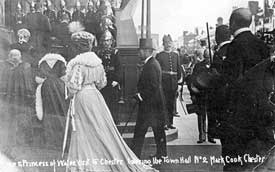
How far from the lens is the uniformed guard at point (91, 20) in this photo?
362 centimetres

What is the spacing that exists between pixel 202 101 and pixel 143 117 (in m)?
0.48

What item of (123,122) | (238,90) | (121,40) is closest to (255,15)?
(238,90)

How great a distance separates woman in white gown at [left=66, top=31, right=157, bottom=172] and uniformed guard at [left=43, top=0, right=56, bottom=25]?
200mm

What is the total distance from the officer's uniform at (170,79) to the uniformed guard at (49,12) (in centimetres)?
87

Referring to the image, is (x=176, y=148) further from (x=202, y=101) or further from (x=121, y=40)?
(x=121, y=40)

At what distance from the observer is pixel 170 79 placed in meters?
3.70

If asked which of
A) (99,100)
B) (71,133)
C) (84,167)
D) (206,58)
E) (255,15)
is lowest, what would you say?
(84,167)

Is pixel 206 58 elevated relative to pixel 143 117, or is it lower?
elevated

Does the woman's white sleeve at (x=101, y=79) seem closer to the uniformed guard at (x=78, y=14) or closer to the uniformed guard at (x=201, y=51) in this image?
the uniformed guard at (x=78, y=14)

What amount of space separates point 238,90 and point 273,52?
401mm

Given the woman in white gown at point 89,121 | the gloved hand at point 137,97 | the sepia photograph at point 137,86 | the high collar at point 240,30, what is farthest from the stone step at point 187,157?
the high collar at point 240,30

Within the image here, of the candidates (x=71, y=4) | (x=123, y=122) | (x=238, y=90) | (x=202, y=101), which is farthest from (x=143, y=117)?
(x=71, y=4)

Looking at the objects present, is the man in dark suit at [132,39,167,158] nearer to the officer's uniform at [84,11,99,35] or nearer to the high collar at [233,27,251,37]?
the officer's uniform at [84,11,99,35]

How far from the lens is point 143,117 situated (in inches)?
145
